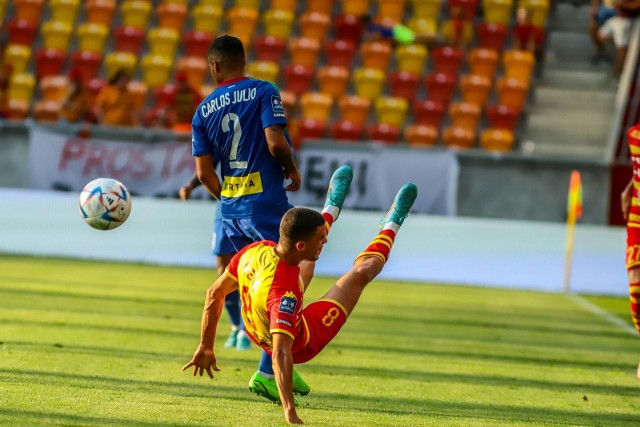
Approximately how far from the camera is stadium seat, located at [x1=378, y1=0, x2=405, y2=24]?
79.2 feet

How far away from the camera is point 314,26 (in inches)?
932

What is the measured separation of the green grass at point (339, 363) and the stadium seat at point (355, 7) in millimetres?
10090

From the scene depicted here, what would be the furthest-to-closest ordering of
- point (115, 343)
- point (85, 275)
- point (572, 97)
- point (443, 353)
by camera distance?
point (572, 97) < point (85, 275) < point (443, 353) < point (115, 343)

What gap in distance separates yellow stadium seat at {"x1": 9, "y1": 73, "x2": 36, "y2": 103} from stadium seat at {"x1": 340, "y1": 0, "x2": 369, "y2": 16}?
19.9 feet

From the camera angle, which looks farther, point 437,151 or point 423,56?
point 423,56

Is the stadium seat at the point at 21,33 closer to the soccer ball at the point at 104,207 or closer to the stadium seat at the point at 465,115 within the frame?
the stadium seat at the point at 465,115

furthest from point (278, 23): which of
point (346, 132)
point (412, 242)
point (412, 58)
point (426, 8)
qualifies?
point (412, 242)

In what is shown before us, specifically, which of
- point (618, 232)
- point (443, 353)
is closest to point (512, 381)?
point (443, 353)

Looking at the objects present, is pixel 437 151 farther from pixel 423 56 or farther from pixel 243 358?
pixel 243 358

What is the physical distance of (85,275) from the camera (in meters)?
15.4

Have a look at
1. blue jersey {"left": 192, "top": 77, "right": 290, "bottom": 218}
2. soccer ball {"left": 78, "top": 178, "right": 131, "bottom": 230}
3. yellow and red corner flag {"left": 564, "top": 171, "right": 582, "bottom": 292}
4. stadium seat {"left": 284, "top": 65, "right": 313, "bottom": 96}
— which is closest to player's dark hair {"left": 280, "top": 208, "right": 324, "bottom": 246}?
blue jersey {"left": 192, "top": 77, "right": 290, "bottom": 218}

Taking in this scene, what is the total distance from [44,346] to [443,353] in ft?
10.3

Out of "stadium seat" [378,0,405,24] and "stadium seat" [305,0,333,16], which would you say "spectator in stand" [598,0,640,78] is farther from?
"stadium seat" [305,0,333,16]

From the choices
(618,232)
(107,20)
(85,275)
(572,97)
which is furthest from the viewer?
(107,20)
